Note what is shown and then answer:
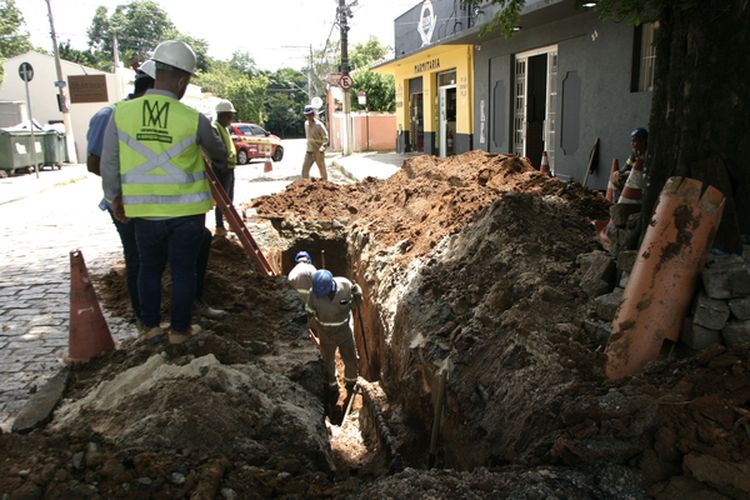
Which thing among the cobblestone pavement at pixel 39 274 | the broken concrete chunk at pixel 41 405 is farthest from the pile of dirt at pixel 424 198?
the broken concrete chunk at pixel 41 405

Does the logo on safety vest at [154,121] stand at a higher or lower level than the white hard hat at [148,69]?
lower

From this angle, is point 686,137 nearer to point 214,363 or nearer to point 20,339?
point 214,363

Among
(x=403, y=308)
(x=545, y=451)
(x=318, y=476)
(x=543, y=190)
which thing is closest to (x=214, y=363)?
(x=318, y=476)

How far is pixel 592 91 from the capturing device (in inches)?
403

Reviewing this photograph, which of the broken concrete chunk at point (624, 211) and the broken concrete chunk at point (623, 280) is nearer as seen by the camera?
the broken concrete chunk at point (623, 280)

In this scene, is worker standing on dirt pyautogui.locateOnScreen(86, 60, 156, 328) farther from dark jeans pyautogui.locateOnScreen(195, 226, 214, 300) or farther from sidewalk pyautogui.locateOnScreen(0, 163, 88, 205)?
sidewalk pyautogui.locateOnScreen(0, 163, 88, 205)

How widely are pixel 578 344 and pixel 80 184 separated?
1798 cm

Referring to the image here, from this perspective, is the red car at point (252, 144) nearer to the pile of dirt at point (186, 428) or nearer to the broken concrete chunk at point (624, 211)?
the pile of dirt at point (186, 428)

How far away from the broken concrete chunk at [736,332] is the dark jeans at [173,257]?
10.6 feet

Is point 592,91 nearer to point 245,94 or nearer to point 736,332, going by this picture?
point 736,332

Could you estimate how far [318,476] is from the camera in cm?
292

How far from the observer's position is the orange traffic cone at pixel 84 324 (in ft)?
14.5

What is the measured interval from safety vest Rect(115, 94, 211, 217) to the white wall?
2642 centimetres

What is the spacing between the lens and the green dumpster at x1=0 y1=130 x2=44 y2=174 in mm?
19286
